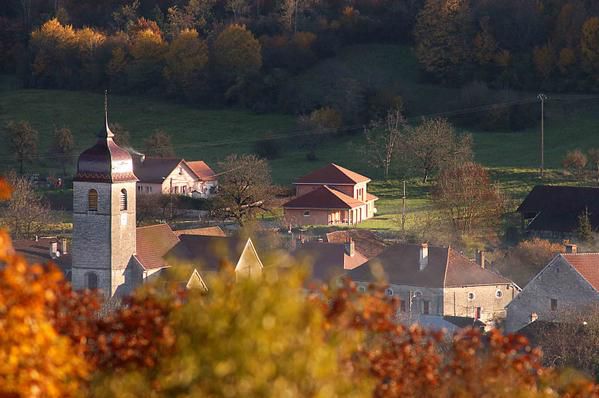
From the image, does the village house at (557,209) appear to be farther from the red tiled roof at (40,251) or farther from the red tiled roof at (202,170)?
the red tiled roof at (40,251)

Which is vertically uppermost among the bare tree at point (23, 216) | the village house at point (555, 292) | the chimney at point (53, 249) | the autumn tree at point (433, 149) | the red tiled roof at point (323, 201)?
the autumn tree at point (433, 149)

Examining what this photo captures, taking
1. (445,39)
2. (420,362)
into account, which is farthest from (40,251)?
(445,39)

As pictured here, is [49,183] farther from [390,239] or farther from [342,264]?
[342,264]

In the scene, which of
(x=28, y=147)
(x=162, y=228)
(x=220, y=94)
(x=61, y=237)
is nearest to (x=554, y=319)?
(x=162, y=228)

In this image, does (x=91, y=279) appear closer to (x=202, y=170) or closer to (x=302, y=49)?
(x=202, y=170)

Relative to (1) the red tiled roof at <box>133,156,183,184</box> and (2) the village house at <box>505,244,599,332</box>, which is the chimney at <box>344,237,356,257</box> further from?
(1) the red tiled roof at <box>133,156,183,184</box>

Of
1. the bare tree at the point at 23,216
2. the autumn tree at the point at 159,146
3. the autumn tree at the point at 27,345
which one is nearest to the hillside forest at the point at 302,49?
the autumn tree at the point at 159,146
